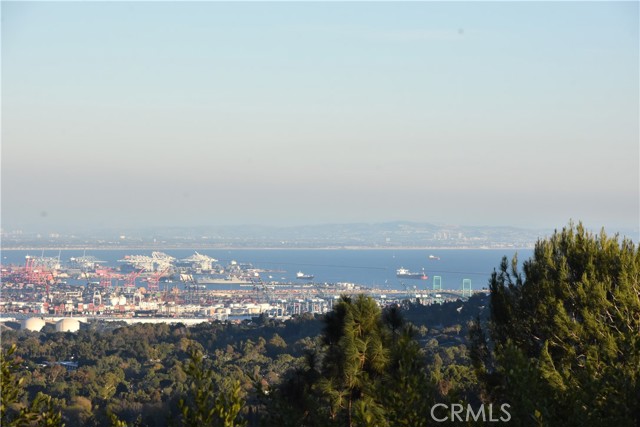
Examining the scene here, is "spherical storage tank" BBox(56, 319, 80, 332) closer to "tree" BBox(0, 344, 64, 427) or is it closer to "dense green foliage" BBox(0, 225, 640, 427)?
"dense green foliage" BBox(0, 225, 640, 427)

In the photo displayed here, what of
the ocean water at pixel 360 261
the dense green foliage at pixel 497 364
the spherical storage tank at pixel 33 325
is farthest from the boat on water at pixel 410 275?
the dense green foliage at pixel 497 364

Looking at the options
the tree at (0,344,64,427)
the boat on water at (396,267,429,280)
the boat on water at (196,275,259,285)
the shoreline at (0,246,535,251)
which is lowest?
the boat on water at (196,275,259,285)

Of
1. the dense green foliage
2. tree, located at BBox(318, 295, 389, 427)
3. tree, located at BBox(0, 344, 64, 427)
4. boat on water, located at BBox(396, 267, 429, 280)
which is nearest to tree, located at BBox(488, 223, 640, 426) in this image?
the dense green foliage

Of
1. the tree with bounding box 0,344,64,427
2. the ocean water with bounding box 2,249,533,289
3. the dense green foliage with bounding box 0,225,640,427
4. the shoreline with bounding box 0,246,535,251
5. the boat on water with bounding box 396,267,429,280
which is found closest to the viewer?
the tree with bounding box 0,344,64,427

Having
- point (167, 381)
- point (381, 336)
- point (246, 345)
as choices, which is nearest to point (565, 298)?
point (381, 336)

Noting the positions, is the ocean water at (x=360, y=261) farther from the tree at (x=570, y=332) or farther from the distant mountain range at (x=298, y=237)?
the tree at (x=570, y=332)

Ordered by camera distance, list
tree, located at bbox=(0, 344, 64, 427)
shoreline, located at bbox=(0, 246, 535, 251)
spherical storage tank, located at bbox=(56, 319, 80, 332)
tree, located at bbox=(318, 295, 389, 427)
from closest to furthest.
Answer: tree, located at bbox=(0, 344, 64, 427) < tree, located at bbox=(318, 295, 389, 427) < spherical storage tank, located at bbox=(56, 319, 80, 332) < shoreline, located at bbox=(0, 246, 535, 251)
